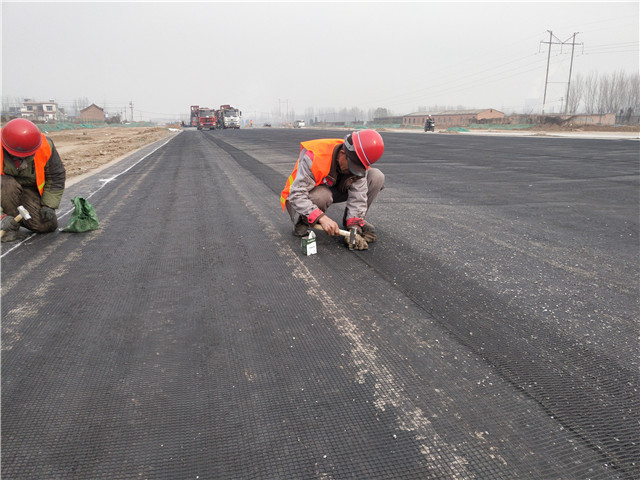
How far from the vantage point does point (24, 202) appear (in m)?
4.34

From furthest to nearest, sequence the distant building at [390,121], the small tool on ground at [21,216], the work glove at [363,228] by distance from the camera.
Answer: the distant building at [390,121] → the small tool on ground at [21,216] → the work glove at [363,228]

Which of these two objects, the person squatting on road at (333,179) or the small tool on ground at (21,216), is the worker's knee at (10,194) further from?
the person squatting on road at (333,179)

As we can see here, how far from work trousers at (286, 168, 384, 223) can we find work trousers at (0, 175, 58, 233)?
102 inches

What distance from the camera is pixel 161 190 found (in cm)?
699

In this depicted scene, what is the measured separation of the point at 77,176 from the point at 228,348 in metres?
8.59

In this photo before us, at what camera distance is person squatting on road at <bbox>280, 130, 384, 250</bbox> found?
3.61 metres

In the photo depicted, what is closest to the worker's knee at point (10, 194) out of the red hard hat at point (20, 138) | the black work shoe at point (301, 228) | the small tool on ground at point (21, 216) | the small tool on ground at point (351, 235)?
the small tool on ground at point (21, 216)

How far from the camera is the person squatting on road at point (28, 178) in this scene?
400cm

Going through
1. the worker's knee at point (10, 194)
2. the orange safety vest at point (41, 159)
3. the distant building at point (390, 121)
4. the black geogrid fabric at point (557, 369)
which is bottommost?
the black geogrid fabric at point (557, 369)

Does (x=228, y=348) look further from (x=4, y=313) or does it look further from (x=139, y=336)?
(x=4, y=313)

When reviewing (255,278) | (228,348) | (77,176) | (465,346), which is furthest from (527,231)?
(77,176)

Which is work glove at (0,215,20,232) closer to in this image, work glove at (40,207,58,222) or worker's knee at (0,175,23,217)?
worker's knee at (0,175,23,217)

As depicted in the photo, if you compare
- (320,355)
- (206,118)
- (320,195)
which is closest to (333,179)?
(320,195)

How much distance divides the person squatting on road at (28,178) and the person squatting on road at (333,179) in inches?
98.0
